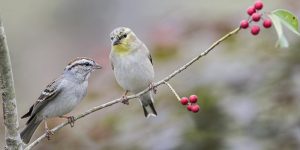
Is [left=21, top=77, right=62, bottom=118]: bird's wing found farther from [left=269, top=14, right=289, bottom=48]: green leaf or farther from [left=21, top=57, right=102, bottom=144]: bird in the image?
[left=269, top=14, right=289, bottom=48]: green leaf

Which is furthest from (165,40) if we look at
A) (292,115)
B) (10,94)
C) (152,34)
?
(10,94)

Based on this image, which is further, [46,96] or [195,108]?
[46,96]

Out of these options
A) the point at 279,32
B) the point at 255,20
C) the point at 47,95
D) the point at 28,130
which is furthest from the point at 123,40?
the point at 279,32

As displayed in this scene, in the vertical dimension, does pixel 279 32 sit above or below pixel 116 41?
below

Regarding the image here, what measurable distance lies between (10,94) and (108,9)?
A: 10.8 meters

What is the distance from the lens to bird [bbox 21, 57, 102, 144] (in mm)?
4734

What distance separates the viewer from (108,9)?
14.1 meters

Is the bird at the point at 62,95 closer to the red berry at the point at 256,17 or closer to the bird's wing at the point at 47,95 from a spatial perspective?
the bird's wing at the point at 47,95

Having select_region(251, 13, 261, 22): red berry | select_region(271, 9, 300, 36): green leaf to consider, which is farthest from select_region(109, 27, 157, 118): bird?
select_region(271, 9, 300, 36): green leaf

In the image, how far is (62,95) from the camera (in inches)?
191

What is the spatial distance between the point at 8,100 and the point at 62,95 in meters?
1.41

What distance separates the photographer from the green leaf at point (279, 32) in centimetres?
305

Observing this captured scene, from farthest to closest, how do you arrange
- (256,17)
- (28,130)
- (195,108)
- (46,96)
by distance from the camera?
(46,96)
(28,130)
(195,108)
(256,17)

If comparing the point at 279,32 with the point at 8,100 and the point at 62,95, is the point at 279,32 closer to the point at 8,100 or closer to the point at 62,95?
the point at 8,100
